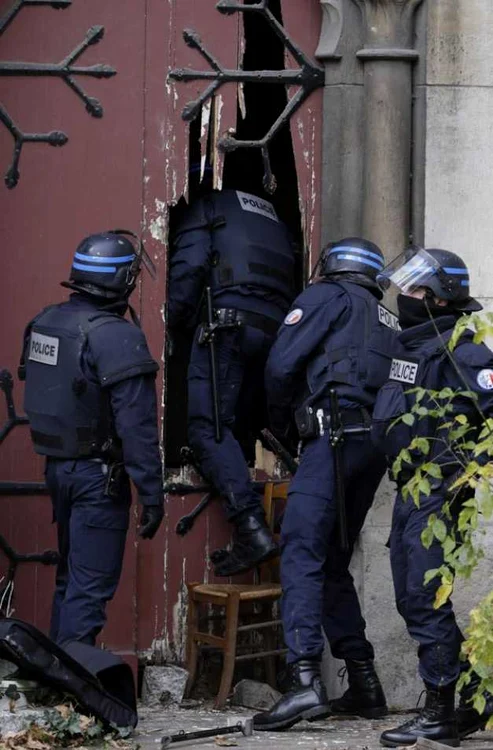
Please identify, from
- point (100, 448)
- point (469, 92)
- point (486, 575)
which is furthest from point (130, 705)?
point (469, 92)

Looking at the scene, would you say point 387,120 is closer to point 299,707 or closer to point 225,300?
point 225,300

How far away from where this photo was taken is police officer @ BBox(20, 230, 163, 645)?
6.89 metres

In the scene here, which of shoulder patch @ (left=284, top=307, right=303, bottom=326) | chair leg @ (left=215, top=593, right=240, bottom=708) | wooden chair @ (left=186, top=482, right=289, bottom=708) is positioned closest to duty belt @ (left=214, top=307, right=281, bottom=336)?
wooden chair @ (left=186, top=482, right=289, bottom=708)

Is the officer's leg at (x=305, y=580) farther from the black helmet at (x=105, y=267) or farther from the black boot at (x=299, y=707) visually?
the black helmet at (x=105, y=267)

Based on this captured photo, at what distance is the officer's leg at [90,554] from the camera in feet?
22.6

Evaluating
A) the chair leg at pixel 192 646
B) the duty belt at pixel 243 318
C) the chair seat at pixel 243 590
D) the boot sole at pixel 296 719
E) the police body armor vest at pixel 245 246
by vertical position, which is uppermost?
the police body armor vest at pixel 245 246

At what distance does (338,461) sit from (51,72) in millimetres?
2286

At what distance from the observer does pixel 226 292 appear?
810 cm


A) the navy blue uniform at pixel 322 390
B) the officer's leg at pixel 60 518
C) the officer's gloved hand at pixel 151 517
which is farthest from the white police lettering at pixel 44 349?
the navy blue uniform at pixel 322 390

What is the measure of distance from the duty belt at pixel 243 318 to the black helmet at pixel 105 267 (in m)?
1.00

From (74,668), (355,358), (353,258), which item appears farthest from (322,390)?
(74,668)

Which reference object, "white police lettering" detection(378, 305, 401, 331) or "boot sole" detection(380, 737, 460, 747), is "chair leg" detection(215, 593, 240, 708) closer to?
"boot sole" detection(380, 737, 460, 747)

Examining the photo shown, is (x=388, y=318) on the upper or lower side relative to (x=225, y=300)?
lower

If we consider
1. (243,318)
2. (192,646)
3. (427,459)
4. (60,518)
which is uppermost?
(243,318)
